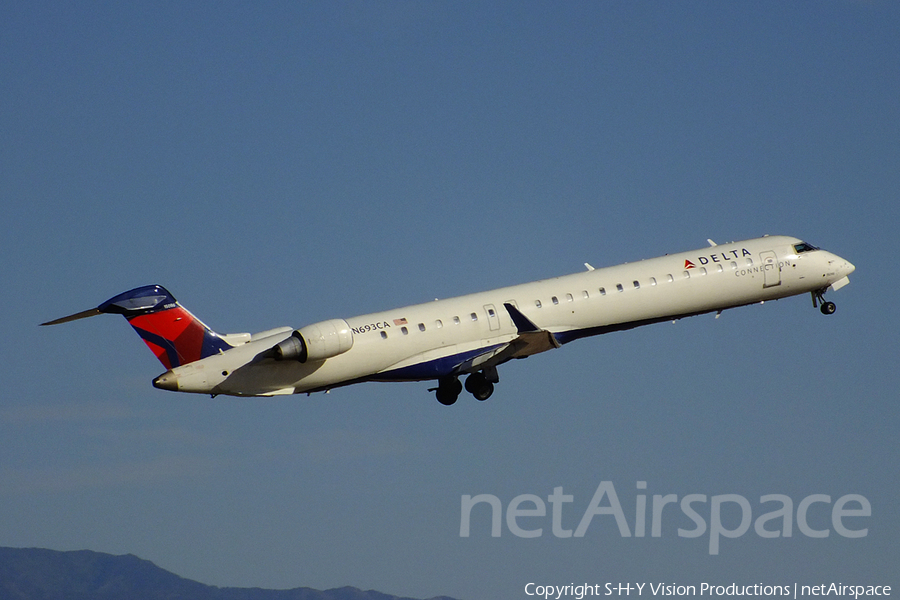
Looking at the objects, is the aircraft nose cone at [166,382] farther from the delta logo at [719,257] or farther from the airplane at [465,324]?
the delta logo at [719,257]

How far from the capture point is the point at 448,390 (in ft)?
118

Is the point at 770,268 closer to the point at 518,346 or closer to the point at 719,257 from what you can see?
the point at 719,257

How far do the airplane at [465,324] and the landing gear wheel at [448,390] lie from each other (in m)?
0.04

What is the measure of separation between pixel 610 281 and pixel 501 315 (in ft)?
12.4

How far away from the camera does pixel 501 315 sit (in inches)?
1361

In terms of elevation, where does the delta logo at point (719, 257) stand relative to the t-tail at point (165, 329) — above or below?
above

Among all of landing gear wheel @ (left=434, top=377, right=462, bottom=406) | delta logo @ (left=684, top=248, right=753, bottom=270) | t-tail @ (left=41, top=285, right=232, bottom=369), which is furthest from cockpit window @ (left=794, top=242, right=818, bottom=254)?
t-tail @ (left=41, top=285, right=232, bottom=369)

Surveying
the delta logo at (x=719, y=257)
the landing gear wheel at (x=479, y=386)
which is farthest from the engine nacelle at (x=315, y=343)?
the delta logo at (x=719, y=257)

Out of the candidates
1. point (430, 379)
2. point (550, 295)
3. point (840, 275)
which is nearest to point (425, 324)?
point (430, 379)

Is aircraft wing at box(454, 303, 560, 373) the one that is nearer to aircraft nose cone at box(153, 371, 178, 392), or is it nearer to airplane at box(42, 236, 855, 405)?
airplane at box(42, 236, 855, 405)

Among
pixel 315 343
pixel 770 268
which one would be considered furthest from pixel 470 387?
pixel 770 268

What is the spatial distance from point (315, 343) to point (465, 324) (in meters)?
4.61

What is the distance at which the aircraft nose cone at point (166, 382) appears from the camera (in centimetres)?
3162

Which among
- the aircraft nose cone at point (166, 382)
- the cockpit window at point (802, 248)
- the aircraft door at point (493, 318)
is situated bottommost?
the aircraft nose cone at point (166, 382)
